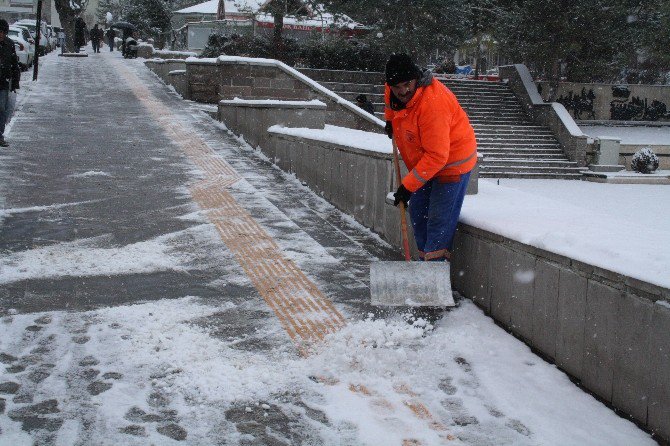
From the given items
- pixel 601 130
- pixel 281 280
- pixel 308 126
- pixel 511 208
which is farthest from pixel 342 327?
pixel 601 130

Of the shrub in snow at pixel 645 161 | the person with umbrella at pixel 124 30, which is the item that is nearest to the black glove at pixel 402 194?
the shrub in snow at pixel 645 161

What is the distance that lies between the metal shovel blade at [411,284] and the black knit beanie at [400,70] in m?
1.19

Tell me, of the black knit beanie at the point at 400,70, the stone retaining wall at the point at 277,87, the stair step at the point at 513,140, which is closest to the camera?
the black knit beanie at the point at 400,70

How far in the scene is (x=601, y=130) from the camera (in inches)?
1045

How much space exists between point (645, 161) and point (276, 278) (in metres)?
19.6

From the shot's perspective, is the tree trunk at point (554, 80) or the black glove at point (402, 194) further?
the tree trunk at point (554, 80)

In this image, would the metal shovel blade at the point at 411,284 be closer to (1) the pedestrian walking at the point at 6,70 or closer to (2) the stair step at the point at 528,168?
(1) the pedestrian walking at the point at 6,70

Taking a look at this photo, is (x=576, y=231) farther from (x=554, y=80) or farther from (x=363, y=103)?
(x=554, y=80)

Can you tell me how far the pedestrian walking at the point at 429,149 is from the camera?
4.73m

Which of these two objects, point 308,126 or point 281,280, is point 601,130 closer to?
point 308,126

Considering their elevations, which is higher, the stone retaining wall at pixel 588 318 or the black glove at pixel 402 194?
the black glove at pixel 402 194

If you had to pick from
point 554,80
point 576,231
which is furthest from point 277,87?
point 554,80

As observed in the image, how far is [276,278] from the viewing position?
18.1 ft

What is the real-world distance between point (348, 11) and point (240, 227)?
19228 millimetres
